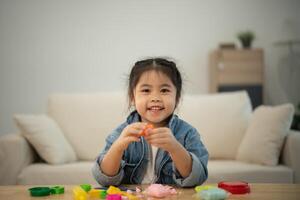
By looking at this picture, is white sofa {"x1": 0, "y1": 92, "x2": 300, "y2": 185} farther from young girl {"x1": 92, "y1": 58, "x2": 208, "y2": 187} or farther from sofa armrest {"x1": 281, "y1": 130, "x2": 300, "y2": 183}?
young girl {"x1": 92, "y1": 58, "x2": 208, "y2": 187}

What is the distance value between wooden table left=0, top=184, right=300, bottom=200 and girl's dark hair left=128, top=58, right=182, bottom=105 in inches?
13.4

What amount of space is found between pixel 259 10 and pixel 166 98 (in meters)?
4.39

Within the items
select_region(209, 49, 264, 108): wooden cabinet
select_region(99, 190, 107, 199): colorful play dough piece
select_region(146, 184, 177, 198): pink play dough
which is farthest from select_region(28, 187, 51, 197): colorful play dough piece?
select_region(209, 49, 264, 108): wooden cabinet

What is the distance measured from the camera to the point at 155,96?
1.23 meters

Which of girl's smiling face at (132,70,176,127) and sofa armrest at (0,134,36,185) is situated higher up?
girl's smiling face at (132,70,176,127)

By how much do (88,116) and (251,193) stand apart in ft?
6.79

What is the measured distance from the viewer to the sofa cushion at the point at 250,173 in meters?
2.52

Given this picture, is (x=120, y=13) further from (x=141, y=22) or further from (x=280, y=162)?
(x=280, y=162)

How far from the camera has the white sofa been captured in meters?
2.57

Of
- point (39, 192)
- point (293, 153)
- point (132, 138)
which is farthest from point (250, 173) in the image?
point (39, 192)

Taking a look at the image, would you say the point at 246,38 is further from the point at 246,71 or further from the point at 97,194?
the point at 97,194

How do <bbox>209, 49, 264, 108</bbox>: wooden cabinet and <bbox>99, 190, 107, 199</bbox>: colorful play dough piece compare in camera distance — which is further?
<bbox>209, 49, 264, 108</bbox>: wooden cabinet

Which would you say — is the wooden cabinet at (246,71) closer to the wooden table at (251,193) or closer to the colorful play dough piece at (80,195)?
the wooden table at (251,193)

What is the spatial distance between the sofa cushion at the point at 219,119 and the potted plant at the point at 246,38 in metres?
1.95
